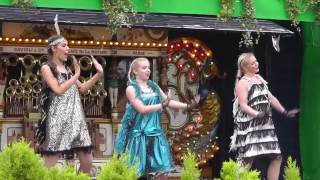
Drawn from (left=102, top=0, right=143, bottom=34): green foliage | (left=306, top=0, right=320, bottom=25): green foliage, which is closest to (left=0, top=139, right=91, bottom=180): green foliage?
(left=102, top=0, right=143, bottom=34): green foliage

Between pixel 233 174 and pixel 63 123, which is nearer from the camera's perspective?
pixel 233 174

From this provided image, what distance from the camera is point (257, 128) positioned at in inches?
301

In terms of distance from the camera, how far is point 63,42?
7074 mm

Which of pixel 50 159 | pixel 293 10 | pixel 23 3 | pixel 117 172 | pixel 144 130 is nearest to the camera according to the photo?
pixel 117 172

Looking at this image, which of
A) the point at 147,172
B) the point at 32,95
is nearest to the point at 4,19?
the point at 32,95

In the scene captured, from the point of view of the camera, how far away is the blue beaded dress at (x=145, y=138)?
7.36 meters

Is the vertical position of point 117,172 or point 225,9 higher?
point 225,9

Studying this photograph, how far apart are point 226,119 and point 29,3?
377 cm

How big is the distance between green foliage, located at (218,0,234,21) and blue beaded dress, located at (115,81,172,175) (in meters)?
1.00

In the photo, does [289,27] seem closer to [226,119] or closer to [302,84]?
[302,84]

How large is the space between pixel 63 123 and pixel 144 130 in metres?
0.78

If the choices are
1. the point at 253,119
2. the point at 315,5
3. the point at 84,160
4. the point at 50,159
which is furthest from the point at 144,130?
the point at 315,5

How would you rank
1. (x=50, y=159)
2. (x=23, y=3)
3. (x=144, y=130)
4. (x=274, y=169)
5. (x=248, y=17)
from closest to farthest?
(x=50, y=159) < (x=23, y=3) < (x=144, y=130) < (x=274, y=169) < (x=248, y=17)

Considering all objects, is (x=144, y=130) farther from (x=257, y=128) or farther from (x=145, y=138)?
(x=257, y=128)
